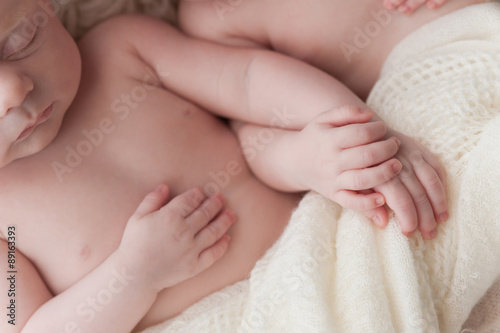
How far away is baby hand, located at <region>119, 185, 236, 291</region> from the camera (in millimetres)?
981

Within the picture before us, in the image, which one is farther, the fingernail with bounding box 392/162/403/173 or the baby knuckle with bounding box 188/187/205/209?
the baby knuckle with bounding box 188/187/205/209

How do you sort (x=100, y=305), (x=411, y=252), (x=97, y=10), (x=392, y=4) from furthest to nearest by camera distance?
(x=97, y=10), (x=392, y=4), (x=100, y=305), (x=411, y=252)

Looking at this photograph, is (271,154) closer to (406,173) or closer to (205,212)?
(205,212)

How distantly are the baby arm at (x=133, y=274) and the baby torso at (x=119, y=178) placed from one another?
1.2 inches

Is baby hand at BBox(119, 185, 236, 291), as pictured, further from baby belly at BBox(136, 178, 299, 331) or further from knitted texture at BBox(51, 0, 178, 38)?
knitted texture at BBox(51, 0, 178, 38)

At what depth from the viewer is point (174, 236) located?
101 centimetres

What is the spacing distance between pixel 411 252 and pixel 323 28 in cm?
49

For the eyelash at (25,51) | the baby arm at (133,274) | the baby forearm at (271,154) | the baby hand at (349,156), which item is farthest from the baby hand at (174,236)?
the eyelash at (25,51)

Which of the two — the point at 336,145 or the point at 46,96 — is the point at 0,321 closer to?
the point at 46,96

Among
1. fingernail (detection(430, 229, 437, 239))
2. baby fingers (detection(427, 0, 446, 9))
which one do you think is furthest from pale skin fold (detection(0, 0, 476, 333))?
baby fingers (detection(427, 0, 446, 9))

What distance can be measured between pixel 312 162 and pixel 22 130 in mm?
493

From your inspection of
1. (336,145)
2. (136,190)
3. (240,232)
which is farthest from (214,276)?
(336,145)

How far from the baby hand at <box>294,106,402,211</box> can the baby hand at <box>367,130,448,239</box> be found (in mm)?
20

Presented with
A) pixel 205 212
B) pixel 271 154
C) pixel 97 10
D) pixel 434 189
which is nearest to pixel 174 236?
pixel 205 212
